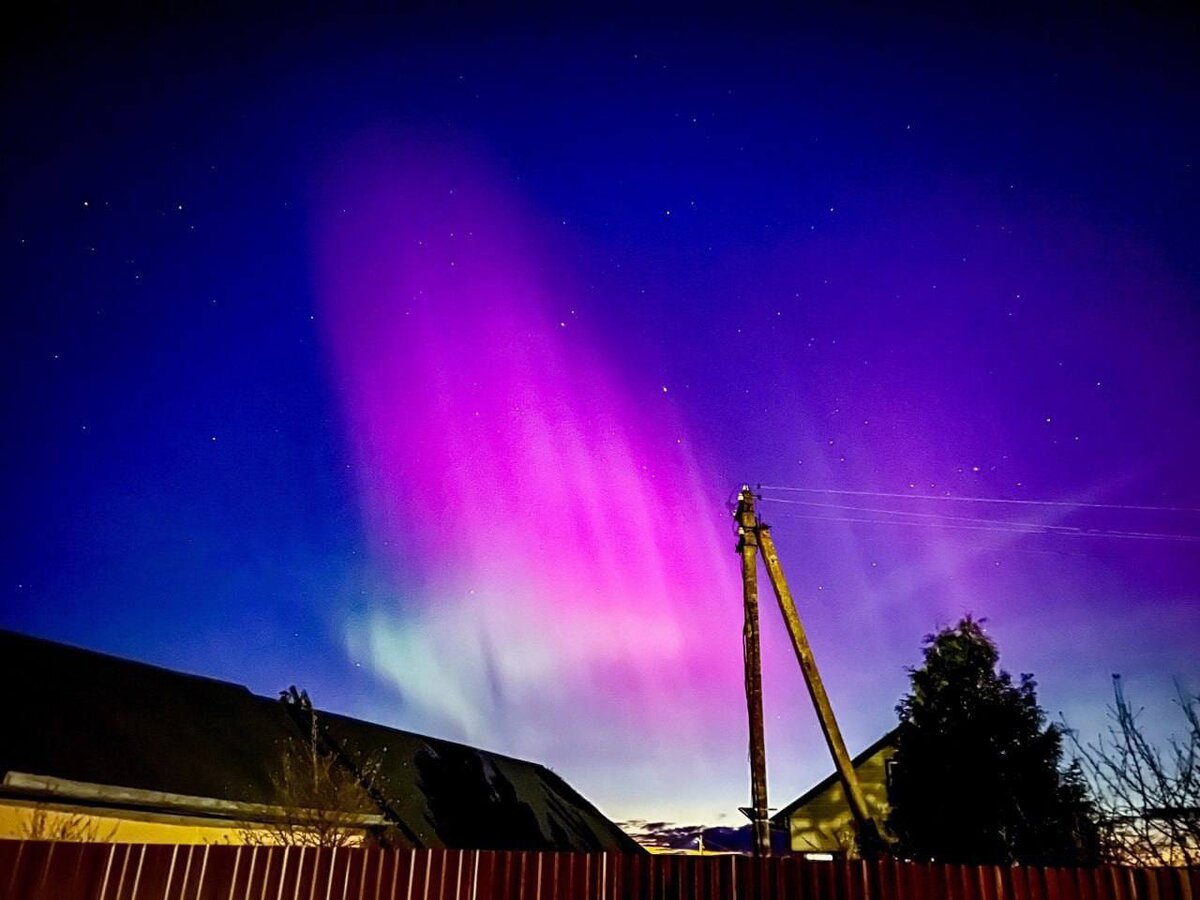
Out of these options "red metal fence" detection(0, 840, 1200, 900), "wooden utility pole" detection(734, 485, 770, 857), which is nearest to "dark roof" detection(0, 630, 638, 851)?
"red metal fence" detection(0, 840, 1200, 900)

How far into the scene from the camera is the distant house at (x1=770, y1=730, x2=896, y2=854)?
31188mm

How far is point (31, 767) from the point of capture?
13414mm

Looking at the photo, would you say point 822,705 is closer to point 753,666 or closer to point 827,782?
point 753,666

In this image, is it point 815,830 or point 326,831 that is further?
point 815,830

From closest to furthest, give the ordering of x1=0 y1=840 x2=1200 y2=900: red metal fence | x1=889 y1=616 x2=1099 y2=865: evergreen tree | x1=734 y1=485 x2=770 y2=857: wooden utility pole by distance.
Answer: x1=0 y1=840 x2=1200 y2=900: red metal fence
x1=734 y1=485 x2=770 y2=857: wooden utility pole
x1=889 y1=616 x2=1099 y2=865: evergreen tree

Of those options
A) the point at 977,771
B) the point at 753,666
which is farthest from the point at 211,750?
the point at 977,771

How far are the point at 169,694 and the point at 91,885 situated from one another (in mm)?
13810

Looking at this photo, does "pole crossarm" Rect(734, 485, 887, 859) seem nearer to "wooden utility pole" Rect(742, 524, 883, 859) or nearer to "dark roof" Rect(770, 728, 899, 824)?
"wooden utility pole" Rect(742, 524, 883, 859)

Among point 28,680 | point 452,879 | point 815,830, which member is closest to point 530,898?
point 452,879

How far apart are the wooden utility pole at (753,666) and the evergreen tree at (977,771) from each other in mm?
7402

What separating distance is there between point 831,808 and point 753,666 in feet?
64.0

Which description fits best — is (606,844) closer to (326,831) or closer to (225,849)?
(326,831)

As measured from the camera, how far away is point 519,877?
29.2ft

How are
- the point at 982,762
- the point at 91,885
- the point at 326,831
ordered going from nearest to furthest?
Answer: the point at 91,885
the point at 326,831
the point at 982,762
